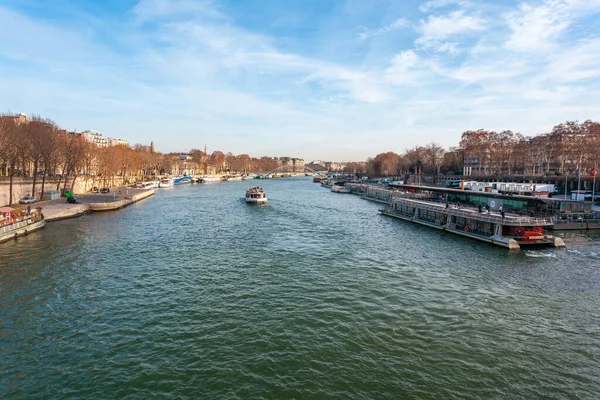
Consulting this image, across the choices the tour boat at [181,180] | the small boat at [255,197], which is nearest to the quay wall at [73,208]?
the small boat at [255,197]

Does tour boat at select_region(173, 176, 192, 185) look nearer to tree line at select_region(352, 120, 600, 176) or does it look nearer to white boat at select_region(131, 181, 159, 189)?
white boat at select_region(131, 181, 159, 189)

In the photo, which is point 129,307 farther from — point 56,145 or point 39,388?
point 56,145

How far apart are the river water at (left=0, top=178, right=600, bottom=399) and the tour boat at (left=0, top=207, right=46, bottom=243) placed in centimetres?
247

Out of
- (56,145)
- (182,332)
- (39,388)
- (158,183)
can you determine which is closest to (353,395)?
(182,332)

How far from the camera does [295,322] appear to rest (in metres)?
17.5

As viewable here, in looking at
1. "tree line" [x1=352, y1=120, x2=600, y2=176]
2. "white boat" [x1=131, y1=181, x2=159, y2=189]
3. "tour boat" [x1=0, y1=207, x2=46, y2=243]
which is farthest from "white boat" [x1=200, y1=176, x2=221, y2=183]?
"tour boat" [x1=0, y1=207, x2=46, y2=243]

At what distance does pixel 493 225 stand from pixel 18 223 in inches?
1971

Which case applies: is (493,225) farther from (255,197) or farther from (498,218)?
(255,197)

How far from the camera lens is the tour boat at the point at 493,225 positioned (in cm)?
3500

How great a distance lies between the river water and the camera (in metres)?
12.8

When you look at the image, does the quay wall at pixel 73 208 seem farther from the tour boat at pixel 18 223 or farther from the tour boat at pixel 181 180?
the tour boat at pixel 181 180

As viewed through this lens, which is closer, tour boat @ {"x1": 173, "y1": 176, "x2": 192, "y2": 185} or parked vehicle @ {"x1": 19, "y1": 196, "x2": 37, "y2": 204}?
parked vehicle @ {"x1": 19, "y1": 196, "x2": 37, "y2": 204}

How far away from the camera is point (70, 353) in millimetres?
14430

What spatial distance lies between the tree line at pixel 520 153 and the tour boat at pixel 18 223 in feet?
242
